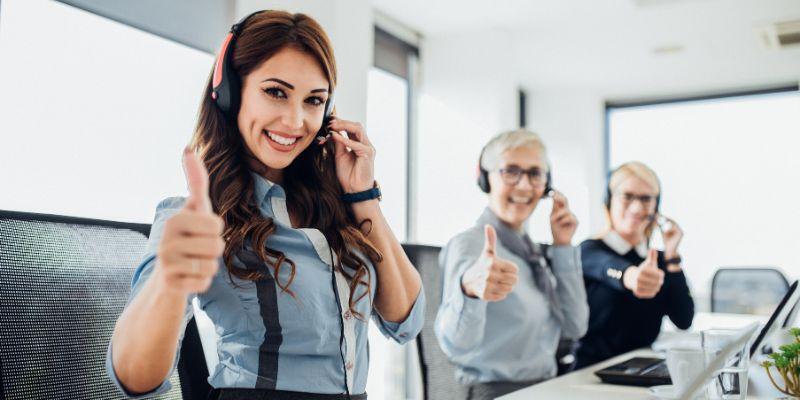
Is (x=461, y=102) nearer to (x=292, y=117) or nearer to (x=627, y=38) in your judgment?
(x=627, y=38)

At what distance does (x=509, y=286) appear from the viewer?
172cm

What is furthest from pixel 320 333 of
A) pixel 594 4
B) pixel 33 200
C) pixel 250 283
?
pixel 594 4

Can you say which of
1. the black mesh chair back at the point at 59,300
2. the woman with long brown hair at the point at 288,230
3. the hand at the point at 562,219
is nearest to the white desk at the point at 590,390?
the woman with long brown hair at the point at 288,230

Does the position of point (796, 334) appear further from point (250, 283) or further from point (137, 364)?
point (137, 364)

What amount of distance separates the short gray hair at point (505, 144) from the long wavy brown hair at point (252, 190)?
949 millimetres

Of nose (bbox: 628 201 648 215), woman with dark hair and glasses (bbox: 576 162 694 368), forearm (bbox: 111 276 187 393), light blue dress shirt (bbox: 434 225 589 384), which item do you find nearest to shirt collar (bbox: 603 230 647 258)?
woman with dark hair and glasses (bbox: 576 162 694 368)

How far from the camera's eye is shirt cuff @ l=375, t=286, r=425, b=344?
139 centimetres

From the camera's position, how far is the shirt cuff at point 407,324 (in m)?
1.39

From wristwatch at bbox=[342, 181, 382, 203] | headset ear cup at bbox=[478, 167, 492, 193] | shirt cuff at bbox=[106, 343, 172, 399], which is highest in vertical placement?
headset ear cup at bbox=[478, 167, 492, 193]

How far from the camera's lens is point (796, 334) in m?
1.51

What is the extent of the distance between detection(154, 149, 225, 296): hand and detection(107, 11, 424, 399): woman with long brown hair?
0.27 metres

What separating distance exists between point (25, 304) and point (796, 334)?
1444 millimetres

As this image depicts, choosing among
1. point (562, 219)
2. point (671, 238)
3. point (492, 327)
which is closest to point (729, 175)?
point (671, 238)

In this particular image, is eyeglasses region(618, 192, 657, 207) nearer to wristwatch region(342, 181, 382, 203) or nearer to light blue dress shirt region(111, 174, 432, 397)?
wristwatch region(342, 181, 382, 203)
